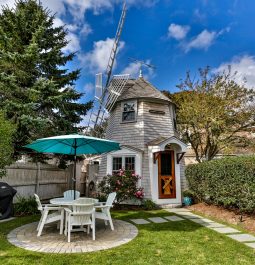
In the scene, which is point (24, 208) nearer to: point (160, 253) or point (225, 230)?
point (160, 253)

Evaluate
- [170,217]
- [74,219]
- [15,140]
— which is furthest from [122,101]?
[74,219]

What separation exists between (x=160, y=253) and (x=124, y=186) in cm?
577

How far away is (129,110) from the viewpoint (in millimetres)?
12383

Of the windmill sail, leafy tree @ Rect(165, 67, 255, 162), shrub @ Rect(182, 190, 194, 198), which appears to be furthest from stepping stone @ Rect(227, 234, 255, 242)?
the windmill sail

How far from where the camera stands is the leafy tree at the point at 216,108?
1398cm

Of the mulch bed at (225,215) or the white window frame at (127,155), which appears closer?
the mulch bed at (225,215)

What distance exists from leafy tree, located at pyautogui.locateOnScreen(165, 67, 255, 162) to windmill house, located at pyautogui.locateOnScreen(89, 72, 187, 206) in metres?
2.29

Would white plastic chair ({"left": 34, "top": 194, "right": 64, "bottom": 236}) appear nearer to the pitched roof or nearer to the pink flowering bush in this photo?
the pink flowering bush

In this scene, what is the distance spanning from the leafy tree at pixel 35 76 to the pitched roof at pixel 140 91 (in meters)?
2.40

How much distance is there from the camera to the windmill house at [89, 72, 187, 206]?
11.1 m

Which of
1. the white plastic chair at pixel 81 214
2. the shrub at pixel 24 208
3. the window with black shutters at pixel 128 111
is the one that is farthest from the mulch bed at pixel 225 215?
the shrub at pixel 24 208

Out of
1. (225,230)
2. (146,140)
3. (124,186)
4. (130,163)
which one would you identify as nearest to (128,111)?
(146,140)

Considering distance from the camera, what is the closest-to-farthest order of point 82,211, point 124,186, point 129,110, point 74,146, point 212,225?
point 82,211, point 74,146, point 212,225, point 124,186, point 129,110

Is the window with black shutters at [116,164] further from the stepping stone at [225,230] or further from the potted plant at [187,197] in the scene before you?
the stepping stone at [225,230]
